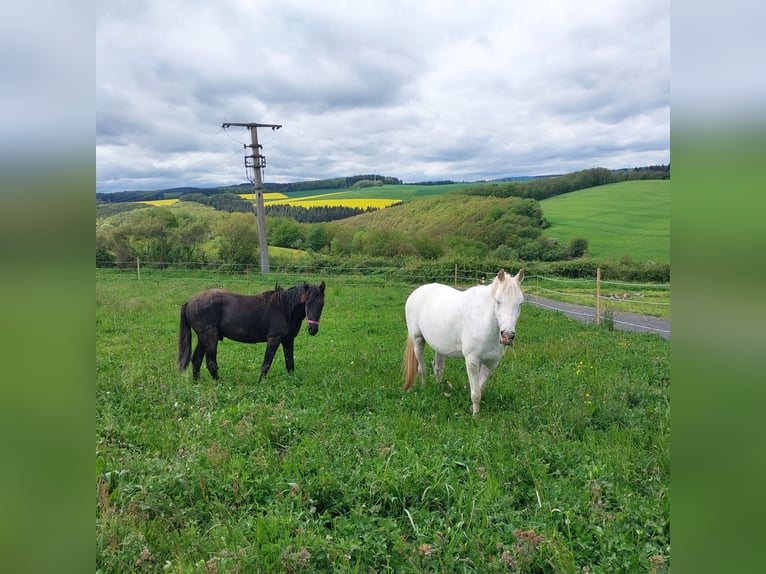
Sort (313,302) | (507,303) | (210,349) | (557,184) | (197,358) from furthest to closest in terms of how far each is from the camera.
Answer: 1. (557,184)
2. (197,358)
3. (210,349)
4. (313,302)
5. (507,303)

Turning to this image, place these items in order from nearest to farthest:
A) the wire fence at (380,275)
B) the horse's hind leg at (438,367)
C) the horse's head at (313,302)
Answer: the horse's head at (313,302) < the horse's hind leg at (438,367) < the wire fence at (380,275)

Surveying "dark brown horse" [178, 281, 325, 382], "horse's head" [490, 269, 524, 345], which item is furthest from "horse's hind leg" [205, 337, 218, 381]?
"horse's head" [490, 269, 524, 345]

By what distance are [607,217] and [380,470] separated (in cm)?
3885

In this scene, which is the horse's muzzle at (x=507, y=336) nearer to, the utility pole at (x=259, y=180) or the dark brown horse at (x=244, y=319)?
the dark brown horse at (x=244, y=319)

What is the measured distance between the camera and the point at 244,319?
6578mm

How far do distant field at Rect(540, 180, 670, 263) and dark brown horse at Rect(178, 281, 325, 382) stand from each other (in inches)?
864

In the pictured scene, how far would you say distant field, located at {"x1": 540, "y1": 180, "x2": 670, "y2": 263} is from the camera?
93.4 feet

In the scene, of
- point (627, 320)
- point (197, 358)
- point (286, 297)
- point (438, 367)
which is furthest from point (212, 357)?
point (627, 320)

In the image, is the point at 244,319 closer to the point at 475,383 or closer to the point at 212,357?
the point at 212,357

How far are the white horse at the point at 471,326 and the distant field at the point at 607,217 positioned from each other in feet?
67.8

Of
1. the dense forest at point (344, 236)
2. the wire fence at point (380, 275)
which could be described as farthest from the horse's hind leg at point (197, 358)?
the wire fence at point (380, 275)

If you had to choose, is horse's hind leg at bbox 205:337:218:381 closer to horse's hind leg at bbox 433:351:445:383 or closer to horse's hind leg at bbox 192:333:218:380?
horse's hind leg at bbox 192:333:218:380

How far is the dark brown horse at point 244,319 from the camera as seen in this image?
6422 mm

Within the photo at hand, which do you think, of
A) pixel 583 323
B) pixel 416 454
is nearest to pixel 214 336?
pixel 416 454
